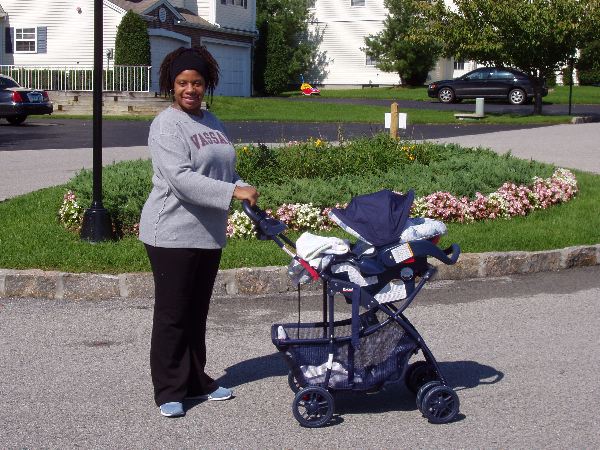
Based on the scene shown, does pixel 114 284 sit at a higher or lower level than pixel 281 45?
lower

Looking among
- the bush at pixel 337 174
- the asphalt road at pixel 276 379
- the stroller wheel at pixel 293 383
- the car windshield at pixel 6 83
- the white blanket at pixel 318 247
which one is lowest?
the asphalt road at pixel 276 379

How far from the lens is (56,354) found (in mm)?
6887

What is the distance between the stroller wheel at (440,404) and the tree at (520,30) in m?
27.4

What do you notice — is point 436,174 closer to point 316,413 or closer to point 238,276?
point 238,276

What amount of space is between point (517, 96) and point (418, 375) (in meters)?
40.5

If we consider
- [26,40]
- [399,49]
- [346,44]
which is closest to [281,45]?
[399,49]

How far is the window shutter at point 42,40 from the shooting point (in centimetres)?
4319

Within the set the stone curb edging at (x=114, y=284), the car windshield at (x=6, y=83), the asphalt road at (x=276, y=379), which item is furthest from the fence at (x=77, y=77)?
the asphalt road at (x=276, y=379)

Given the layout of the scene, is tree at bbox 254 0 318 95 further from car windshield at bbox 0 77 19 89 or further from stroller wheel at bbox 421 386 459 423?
stroller wheel at bbox 421 386 459 423

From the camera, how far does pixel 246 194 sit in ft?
17.4

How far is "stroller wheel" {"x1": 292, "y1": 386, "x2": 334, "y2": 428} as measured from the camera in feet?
18.1

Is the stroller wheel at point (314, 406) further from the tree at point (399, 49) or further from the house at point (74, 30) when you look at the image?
the tree at point (399, 49)

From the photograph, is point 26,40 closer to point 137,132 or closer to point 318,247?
point 137,132

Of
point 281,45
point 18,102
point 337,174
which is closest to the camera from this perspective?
point 337,174
